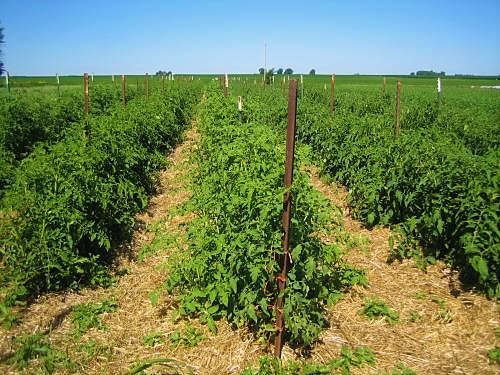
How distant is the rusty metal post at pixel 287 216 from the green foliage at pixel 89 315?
5.64 ft

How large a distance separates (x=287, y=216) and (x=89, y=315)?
2292mm

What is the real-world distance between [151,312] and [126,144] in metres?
3.58

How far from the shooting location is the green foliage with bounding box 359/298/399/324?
4352mm

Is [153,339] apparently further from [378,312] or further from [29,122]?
[29,122]

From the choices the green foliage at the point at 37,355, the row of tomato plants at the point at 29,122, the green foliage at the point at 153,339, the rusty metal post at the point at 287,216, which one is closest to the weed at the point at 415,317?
the rusty metal post at the point at 287,216

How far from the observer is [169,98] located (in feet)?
50.7

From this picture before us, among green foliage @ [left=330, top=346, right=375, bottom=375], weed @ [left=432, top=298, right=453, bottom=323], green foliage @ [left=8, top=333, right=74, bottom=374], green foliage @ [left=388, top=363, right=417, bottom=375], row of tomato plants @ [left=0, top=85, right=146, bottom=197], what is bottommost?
green foliage @ [left=388, top=363, right=417, bottom=375]

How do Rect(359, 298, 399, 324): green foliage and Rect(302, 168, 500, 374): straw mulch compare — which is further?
Rect(359, 298, 399, 324): green foliage

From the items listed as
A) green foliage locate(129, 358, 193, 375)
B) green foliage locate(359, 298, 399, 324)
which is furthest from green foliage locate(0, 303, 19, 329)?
green foliage locate(359, 298, 399, 324)

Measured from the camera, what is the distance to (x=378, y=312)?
441cm

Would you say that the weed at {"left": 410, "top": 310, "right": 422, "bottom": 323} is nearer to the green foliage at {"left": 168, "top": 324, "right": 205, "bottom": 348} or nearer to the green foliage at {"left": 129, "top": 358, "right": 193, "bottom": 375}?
the green foliage at {"left": 168, "top": 324, "right": 205, "bottom": 348}

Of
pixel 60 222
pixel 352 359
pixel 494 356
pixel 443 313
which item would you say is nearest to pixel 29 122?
pixel 60 222

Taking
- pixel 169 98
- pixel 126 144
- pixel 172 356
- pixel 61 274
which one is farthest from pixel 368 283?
pixel 169 98

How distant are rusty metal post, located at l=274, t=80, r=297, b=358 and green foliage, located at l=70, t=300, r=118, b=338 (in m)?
1.72
